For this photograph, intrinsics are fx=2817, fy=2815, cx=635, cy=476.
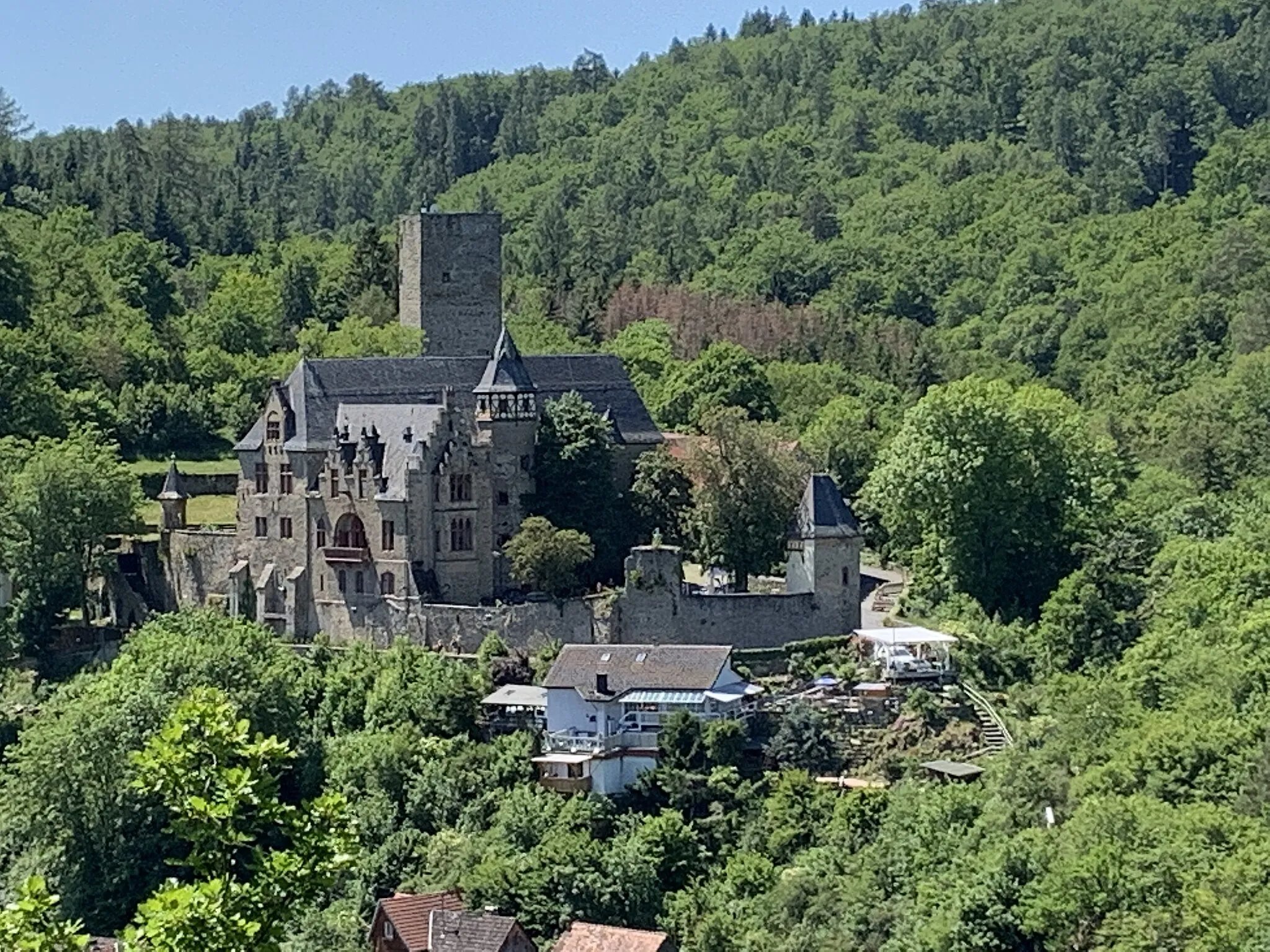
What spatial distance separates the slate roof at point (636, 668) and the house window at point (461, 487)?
17.7 feet

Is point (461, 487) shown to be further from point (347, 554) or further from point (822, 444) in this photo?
point (822, 444)

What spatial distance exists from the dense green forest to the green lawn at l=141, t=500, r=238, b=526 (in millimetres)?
3626

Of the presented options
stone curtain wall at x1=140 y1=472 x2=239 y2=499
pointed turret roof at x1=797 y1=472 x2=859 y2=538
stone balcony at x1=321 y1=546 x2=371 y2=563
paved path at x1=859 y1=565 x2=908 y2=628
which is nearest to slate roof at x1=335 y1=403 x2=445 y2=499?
stone balcony at x1=321 y1=546 x2=371 y2=563

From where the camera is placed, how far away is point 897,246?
6058 inches

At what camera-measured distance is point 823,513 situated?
6725 cm

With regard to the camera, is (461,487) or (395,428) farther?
(395,428)

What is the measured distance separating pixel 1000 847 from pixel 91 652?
2931 centimetres

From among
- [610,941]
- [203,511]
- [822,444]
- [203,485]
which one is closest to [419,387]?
[203,511]

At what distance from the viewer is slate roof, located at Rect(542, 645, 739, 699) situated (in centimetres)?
6300

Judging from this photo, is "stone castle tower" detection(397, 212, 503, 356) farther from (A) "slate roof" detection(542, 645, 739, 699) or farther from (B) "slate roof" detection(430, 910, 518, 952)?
(B) "slate roof" detection(430, 910, 518, 952)

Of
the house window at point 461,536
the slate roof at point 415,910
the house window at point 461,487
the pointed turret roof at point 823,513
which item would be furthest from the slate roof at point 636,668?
the slate roof at point 415,910

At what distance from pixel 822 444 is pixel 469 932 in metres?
30.5

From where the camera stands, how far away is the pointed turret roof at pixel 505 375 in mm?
68938

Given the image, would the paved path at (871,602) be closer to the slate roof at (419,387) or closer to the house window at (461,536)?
the slate roof at (419,387)
